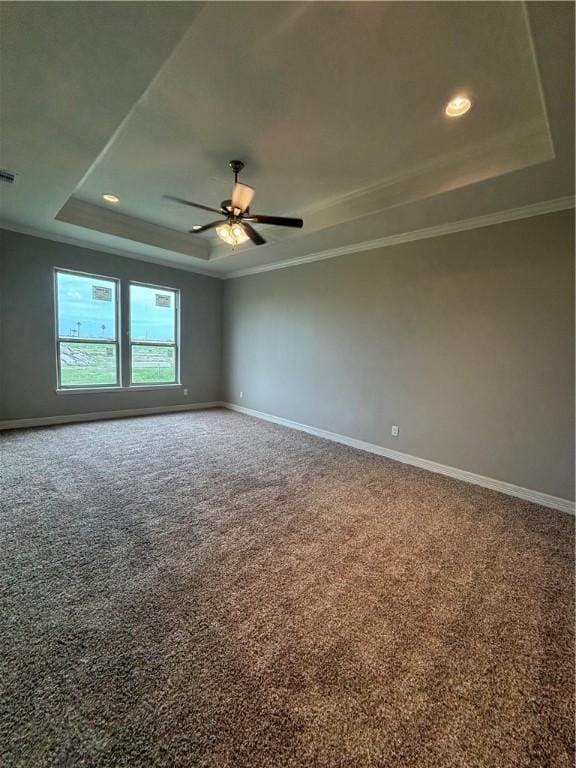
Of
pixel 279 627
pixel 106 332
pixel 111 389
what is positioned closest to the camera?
pixel 279 627

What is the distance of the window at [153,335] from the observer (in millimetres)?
5509

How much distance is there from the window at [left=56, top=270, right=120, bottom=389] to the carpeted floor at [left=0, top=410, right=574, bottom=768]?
97.2 inches

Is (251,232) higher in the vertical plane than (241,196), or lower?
lower

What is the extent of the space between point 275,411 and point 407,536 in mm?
3456

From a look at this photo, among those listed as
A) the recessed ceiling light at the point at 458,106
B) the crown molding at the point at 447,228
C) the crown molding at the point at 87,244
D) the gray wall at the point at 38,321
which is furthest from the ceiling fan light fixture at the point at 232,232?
the gray wall at the point at 38,321

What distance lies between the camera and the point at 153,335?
5734 millimetres

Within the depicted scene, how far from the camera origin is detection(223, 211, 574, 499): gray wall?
288 cm

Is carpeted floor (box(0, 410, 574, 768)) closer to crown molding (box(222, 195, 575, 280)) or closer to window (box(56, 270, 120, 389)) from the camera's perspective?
window (box(56, 270, 120, 389))

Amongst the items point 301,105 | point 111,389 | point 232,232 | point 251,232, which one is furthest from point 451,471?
point 111,389

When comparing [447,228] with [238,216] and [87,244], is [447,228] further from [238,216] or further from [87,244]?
[87,244]

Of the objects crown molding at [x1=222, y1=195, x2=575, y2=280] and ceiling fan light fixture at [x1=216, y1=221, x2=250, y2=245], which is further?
ceiling fan light fixture at [x1=216, y1=221, x2=250, y2=245]

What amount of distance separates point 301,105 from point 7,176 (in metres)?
2.75

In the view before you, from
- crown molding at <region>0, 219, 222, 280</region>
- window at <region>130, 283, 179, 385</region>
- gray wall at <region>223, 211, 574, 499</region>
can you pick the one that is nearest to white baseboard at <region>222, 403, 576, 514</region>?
gray wall at <region>223, 211, 574, 499</region>

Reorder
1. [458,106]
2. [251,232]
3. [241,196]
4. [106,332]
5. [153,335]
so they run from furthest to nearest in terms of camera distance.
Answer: [153,335] → [106,332] → [251,232] → [241,196] → [458,106]
